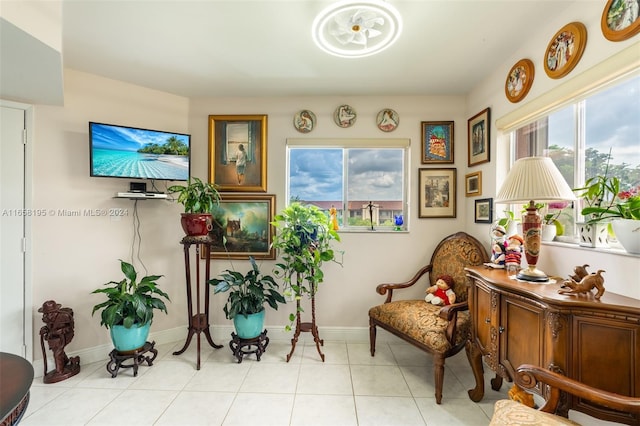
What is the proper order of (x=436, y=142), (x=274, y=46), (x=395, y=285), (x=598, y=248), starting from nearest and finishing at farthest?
(x=598, y=248)
(x=274, y=46)
(x=395, y=285)
(x=436, y=142)

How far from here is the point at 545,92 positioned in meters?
1.79

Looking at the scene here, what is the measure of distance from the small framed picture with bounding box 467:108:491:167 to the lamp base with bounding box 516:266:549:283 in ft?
4.14

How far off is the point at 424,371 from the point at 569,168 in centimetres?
192

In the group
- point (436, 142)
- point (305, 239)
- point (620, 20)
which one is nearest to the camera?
point (620, 20)

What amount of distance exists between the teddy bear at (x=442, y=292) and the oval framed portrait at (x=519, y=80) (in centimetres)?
161

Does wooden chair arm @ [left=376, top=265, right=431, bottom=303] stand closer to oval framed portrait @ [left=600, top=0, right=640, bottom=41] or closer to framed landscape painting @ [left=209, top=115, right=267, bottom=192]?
framed landscape painting @ [left=209, top=115, right=267, bottom=192]

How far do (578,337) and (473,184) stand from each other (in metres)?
1.77

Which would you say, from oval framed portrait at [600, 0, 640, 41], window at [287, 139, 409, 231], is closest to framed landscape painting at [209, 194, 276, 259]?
window at [287, 139, 409, 231]

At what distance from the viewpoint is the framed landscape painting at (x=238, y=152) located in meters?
2.86

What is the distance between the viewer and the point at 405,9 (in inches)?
64.1

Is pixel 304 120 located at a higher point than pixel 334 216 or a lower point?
higher

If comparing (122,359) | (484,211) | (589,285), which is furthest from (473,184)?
(122,359)

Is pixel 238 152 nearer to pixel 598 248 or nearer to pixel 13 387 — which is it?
pixel 13 387

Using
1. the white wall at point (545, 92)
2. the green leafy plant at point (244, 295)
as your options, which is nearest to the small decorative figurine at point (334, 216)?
the green leafy plant at point (244, 295)
